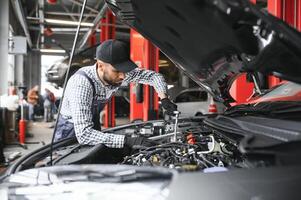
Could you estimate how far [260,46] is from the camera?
1248mm

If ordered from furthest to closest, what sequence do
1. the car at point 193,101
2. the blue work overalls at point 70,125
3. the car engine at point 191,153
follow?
the car at point 193,101 → the blue work overalls at point 70,125 → the car engine at point 191,153

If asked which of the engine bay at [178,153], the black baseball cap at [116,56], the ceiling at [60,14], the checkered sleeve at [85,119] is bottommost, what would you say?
the engine bay at [178,153]

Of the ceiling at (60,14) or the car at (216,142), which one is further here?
the ceiling at (60,14)

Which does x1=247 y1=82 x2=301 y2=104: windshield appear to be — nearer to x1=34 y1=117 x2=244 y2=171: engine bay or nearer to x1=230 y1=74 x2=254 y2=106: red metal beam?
x1=34 y1=117 x2=244 y2=171: engine bay

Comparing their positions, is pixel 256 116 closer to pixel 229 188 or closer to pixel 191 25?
pixel 191 25

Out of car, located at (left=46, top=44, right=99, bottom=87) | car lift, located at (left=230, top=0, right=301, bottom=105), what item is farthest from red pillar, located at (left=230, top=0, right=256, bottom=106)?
car, located at (left=46, top=44, right=99, bottom=87)

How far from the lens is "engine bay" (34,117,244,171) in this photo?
152cm

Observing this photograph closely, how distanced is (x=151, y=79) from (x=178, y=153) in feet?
4.13

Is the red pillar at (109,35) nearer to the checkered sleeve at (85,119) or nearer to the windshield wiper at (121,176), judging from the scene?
the checkered sleeve at (85,119)

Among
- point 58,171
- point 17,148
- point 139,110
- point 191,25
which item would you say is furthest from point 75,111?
point 139,110

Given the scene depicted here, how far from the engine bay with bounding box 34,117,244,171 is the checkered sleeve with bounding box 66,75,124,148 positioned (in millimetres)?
55

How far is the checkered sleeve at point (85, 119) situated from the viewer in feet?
6.72

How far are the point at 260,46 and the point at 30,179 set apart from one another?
93 cm

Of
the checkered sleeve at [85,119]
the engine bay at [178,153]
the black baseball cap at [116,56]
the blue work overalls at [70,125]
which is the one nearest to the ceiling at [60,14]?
the blue work overalls at [70,125]
